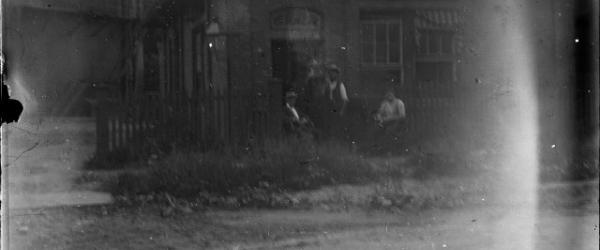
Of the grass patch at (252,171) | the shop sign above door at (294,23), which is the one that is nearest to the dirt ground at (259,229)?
the grass patch at (252,171)

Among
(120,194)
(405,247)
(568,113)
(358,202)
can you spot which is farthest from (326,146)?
(568,113)

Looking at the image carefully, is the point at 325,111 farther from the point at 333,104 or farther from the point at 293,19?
the point at 293,19

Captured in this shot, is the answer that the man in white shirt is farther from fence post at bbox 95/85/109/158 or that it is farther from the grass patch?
fence post at bbox 95/85/109/158

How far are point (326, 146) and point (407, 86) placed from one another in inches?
22.7

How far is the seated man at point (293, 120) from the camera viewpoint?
12.6 feet

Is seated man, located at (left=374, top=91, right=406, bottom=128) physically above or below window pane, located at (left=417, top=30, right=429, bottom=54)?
below

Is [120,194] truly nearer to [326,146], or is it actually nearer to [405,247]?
[326,146]

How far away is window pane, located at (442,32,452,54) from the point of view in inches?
155

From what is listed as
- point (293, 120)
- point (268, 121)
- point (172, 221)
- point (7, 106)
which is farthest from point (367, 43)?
point (7, 106)

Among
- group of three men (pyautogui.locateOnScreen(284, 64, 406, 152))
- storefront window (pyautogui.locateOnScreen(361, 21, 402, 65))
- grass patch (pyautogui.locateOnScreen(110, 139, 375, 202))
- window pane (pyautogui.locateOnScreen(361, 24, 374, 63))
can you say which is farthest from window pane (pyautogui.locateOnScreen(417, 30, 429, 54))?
grass patch (pyautogui.locateOnScreen(110, 139, 375, 202))

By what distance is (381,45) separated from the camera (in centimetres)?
388

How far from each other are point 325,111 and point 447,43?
2.66 ft

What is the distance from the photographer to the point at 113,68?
374 centimetres

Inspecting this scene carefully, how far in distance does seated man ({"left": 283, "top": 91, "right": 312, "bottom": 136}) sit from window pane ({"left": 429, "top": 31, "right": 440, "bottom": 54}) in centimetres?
Answer: 82
